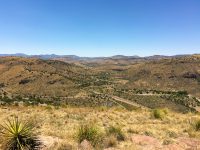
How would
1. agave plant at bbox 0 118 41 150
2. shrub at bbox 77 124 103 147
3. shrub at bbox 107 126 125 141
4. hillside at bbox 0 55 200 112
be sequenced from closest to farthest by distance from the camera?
agave plant at bbox 0 118 41 150 < shrub at bbox 77 124 103 147 < shrub at bbox 107 126 125 141 < hillside at bbox 0 55 200 112

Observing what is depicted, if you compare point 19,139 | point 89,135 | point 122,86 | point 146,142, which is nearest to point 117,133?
point 146,142

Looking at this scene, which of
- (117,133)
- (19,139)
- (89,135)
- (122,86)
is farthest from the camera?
(122,86)

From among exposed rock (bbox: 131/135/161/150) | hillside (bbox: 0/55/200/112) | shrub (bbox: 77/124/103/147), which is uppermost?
shrub (bbox: 77/124/103/147)

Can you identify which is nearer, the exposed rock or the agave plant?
the agave plant

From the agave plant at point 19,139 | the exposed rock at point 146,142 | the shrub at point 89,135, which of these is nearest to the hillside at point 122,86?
the exposed rock at point 146,142

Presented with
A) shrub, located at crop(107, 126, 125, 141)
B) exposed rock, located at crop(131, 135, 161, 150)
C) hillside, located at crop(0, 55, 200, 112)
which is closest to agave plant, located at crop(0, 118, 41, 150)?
shrub, located at crop(107, 126, 125, 141)

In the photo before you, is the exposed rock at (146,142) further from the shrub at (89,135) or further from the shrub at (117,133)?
the shrub at (89,135)

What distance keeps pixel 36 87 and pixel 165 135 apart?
82.9 meters

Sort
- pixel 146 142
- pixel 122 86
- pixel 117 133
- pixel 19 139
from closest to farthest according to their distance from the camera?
pixel 19 139, pixel 146 142, pixel 117 133, pixel 122 86

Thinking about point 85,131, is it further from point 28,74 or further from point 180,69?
point 180,69

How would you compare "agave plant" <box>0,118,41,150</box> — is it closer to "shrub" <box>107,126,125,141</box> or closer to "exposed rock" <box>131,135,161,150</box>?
"shrub" <box>107,126,125,141</box>

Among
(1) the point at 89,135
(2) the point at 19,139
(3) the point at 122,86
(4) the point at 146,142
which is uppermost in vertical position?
(2) the point at 19,139

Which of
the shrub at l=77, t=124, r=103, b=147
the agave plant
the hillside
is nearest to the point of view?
the agave plant

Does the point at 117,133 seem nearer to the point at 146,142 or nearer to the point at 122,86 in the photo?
the point at 146,142
